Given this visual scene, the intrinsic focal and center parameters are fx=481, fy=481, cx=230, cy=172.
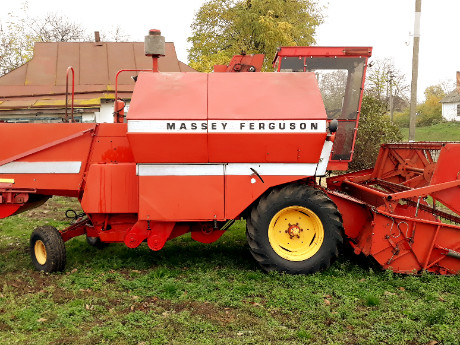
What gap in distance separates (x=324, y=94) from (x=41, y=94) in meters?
11.3

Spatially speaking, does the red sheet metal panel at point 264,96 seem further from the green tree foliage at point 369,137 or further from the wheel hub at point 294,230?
the green tree foliage at point 369,137

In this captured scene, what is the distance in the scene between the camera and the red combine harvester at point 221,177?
5191 millimetres

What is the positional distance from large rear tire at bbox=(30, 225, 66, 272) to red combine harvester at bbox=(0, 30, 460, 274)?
1 cm

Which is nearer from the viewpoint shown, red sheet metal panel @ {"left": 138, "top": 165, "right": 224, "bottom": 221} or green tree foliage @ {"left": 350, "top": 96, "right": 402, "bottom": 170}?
red sheet metal panel @ {"left": 138, "top": 165, "right": 224, "bottom": 221}

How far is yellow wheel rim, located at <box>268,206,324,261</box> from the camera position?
5.47m

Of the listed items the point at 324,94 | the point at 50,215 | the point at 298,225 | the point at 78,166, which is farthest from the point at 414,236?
the point at 50,215

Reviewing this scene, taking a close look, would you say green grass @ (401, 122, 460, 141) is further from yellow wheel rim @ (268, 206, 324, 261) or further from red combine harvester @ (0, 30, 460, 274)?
yellow wheel rim @ (268, 206, 324, 261)

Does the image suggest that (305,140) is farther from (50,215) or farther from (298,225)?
(50,215)

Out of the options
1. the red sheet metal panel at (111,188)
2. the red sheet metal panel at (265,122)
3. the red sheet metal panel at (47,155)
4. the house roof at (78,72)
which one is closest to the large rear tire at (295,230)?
the red sheet metal panel at (265,122)

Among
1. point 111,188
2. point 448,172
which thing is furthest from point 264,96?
point 448,172

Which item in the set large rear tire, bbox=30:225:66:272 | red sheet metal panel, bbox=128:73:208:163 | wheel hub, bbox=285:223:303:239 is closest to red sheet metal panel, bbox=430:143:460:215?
wheel hub, bbox=285:223:303:239

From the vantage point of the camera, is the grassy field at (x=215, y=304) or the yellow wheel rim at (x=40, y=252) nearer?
the grassy field at (x=215, y=304)

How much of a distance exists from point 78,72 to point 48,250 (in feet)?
41.6

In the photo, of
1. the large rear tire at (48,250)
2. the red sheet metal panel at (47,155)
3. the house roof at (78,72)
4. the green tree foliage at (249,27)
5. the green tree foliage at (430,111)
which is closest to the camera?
the large rear tire at (48,250)
